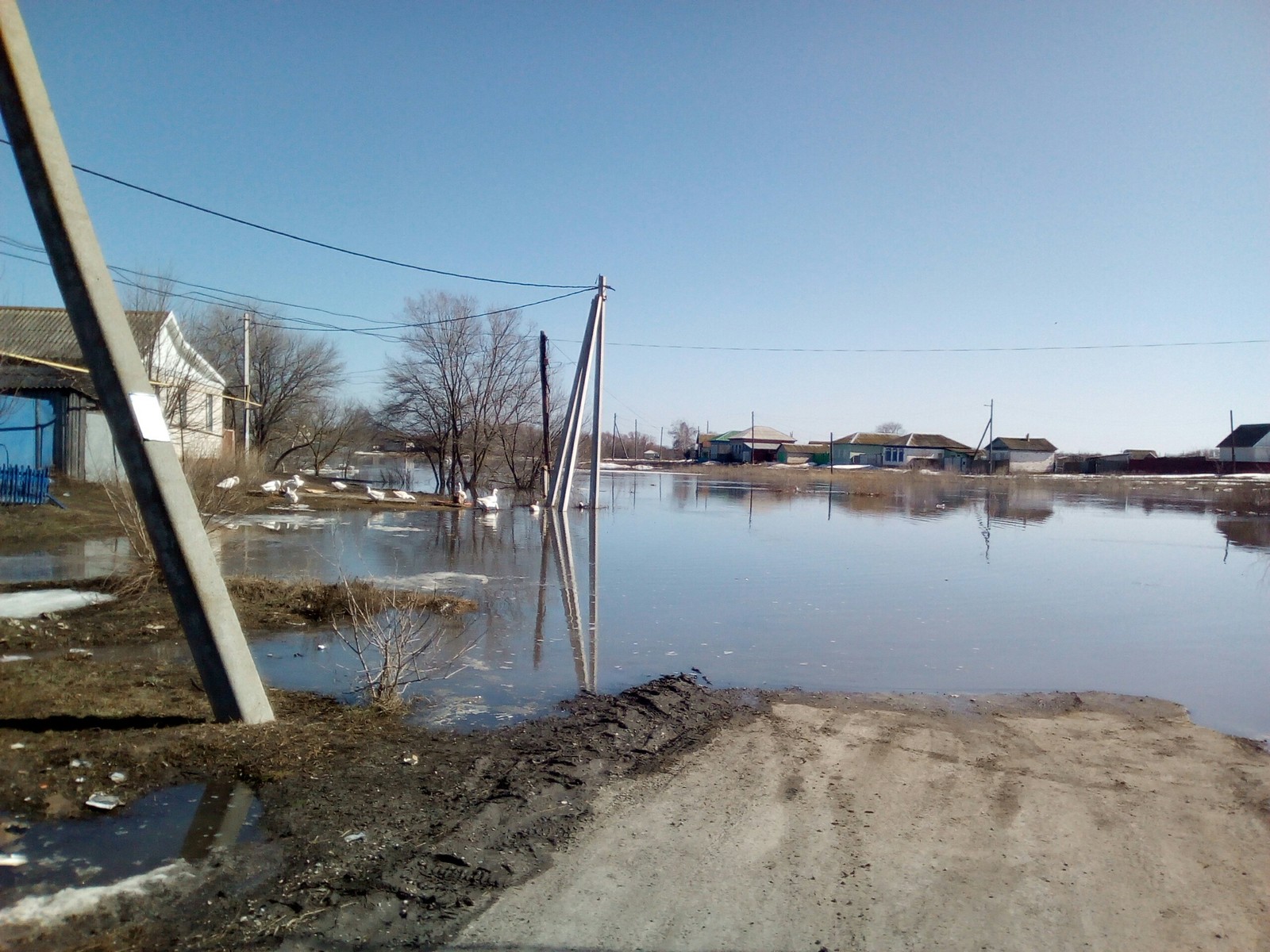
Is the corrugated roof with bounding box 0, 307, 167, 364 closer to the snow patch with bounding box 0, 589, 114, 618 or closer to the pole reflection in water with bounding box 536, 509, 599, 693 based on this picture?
the pole reflection in water with bounding box 536, 509, 599, 693

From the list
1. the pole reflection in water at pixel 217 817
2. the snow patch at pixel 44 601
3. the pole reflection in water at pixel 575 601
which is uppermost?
the snow patch at pixel 44 601

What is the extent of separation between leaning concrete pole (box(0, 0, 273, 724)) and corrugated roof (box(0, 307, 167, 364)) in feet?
76.1

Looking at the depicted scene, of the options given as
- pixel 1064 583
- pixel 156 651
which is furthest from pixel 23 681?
pixel 1064 583

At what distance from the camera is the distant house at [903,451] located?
103m

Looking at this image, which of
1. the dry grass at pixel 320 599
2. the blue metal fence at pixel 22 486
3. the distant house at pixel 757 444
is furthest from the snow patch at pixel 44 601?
the distant house at pixel 757 444

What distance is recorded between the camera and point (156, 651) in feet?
28.8

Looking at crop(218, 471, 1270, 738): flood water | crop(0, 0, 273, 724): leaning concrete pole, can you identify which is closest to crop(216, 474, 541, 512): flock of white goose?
crop(218, 471, 1270, 738): flood water

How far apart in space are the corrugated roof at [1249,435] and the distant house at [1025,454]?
16997 millimetres

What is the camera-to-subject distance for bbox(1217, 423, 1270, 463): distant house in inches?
3541

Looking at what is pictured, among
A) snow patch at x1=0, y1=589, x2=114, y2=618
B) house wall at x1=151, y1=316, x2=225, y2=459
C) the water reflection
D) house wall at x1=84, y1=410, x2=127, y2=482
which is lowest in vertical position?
the water reflection

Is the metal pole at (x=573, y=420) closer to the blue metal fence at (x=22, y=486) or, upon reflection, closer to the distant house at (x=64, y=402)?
the distant house at (x=64, y=402)

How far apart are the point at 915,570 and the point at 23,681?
1610 cm

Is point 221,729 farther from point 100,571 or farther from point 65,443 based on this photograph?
point 65,443

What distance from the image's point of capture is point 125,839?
14.8 ft
